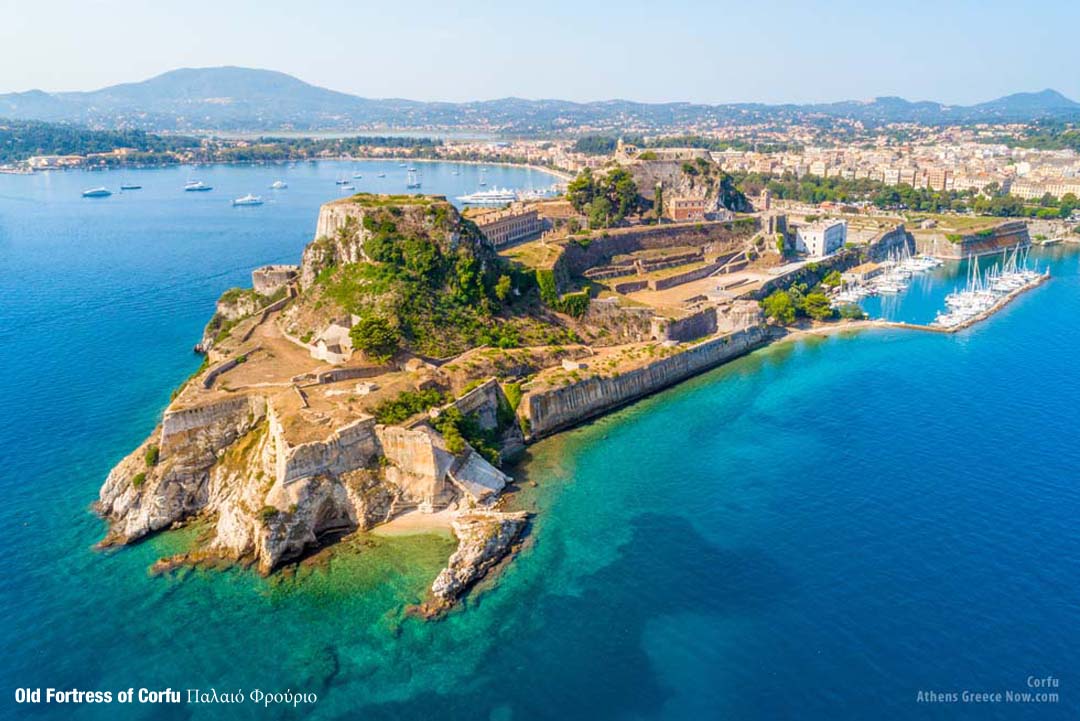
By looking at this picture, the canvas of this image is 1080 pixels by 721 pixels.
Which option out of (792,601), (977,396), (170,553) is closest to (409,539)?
(170,553)

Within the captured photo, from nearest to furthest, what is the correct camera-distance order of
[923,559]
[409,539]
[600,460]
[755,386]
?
[923,559], [409,539], [600,460], [755,386]

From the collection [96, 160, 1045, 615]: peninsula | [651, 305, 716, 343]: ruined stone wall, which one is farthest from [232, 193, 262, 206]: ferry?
[651, 305, 716, 343]: ruined stone wall

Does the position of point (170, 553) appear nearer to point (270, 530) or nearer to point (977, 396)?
point (270, 530)

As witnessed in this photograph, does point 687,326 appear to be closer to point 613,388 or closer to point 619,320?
point 619,320

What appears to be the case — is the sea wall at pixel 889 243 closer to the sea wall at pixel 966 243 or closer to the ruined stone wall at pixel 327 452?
the sea wall at pixel 966 243

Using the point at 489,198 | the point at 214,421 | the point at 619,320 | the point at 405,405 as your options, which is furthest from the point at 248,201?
the point at 405,405

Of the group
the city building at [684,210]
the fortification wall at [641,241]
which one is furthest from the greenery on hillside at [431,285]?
the city building at [684,210]
